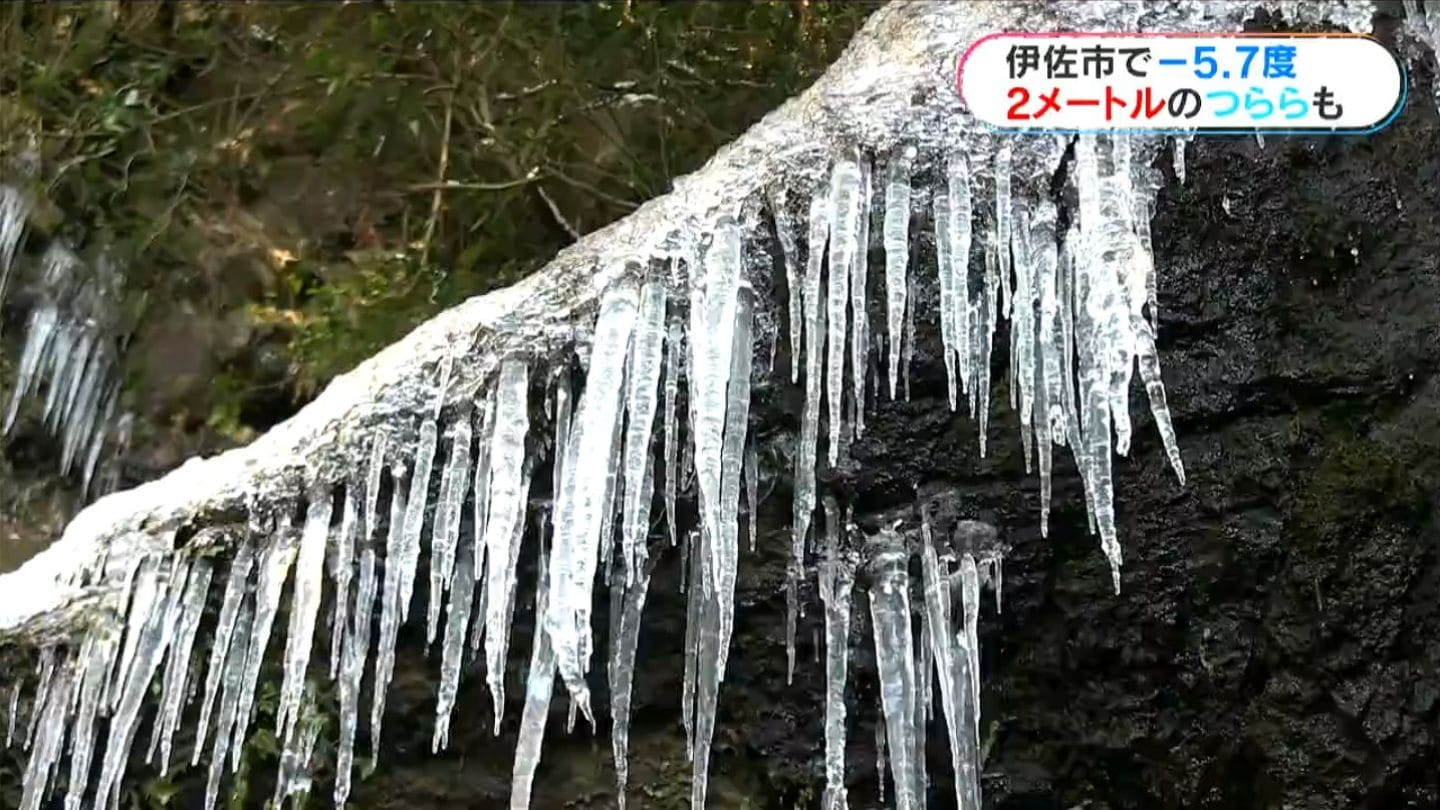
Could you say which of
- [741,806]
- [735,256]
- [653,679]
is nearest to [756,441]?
[735,256]

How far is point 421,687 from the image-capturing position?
6.77 ft

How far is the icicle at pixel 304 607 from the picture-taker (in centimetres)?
199

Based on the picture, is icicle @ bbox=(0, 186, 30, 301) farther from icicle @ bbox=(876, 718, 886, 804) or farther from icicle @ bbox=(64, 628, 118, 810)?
icicle @ bbox=(876, 718, 886, 804)

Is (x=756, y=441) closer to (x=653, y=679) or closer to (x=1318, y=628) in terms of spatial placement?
(x=653, y=679)

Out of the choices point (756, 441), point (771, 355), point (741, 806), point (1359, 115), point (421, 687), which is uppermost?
point (1359, 115)

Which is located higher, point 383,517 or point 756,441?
point 756,441

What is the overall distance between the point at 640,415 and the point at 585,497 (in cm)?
15

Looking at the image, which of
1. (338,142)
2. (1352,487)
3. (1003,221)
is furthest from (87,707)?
(338,142)

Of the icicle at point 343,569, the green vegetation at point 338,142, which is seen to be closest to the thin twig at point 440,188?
the green vegetation at point 338,142

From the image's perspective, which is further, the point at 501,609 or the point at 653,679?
the point at 653,679

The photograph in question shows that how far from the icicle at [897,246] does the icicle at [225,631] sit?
108 centimetres

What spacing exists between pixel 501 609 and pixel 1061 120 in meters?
1.17

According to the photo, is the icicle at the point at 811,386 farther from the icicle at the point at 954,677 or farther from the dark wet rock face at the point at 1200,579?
the icicle at the point at 954,677

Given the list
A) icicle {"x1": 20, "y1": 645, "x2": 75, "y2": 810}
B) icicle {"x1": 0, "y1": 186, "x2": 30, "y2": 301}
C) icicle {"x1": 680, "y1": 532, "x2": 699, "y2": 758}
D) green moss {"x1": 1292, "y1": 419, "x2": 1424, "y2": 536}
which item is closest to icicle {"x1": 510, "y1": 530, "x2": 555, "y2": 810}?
icicle {"x1": 680, "y1": 532, "x2": 699, "y2": 758}
